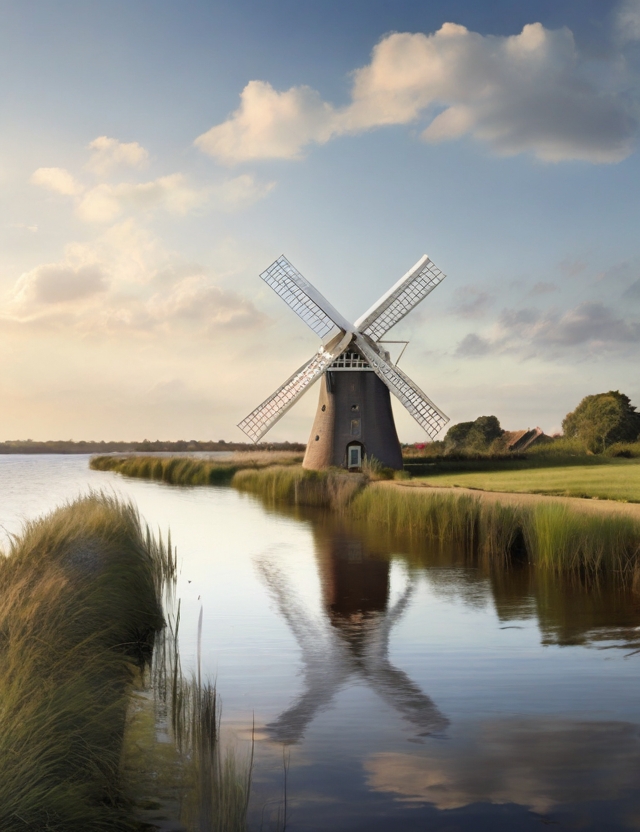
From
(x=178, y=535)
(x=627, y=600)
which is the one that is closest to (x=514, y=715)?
(x=627, y=600)

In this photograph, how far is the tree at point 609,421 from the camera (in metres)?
48.5

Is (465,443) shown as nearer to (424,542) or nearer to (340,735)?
(424,542)

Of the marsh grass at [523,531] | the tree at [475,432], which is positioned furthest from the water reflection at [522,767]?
the tree at [475,432]

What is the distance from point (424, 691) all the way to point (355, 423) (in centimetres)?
2252

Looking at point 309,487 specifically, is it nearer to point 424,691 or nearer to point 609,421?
point 424,691

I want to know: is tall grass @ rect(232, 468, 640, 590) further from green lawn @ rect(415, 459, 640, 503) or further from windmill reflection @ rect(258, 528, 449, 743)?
green lawn @ rect(415, 459, 640, 503)

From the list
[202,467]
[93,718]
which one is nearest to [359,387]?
[202,467]

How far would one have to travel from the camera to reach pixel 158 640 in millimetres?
8203

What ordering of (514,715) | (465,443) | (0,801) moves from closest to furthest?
(0,801) → (514,715) → (465,443)

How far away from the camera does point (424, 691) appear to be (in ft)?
21.6

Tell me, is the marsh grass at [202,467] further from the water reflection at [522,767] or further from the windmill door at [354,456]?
the water reflection at [522,767]

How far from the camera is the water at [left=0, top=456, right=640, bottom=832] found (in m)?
4.47

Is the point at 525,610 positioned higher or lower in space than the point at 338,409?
lower

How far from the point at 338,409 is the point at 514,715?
2331cm
